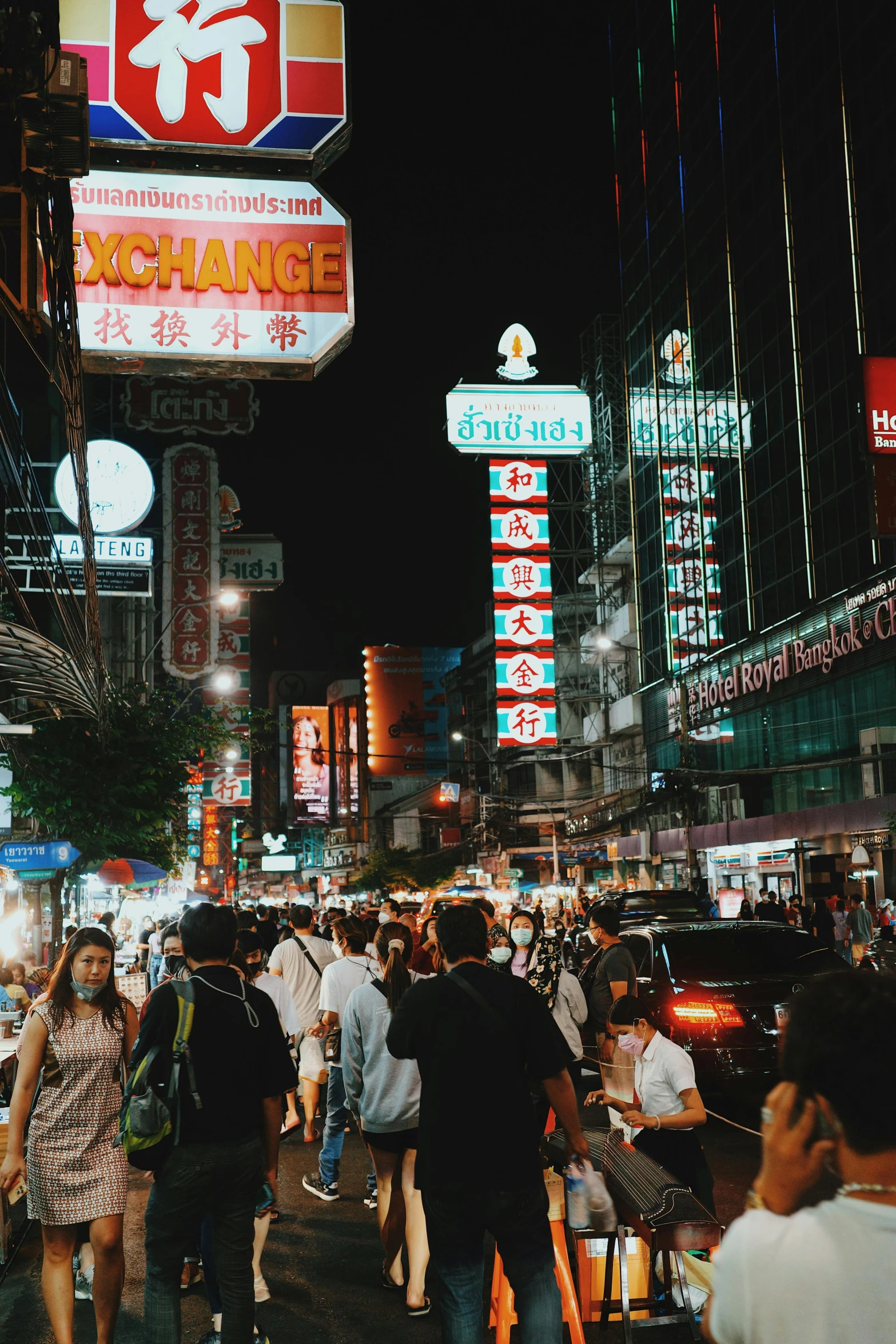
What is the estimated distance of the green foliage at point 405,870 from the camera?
2749 inches

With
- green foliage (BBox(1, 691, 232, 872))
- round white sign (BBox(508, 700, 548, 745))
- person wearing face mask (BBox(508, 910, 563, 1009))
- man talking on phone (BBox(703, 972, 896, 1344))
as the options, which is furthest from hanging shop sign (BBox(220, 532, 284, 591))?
man talking on phone (BBox(703, 972, 896, 1344))

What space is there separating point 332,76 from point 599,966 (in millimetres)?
7151

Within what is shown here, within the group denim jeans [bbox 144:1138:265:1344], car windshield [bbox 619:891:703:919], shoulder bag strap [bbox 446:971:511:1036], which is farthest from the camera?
car windshield [bbox 619:891:703:919]

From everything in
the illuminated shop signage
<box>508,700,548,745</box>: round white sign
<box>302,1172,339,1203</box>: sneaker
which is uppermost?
the illuminated shop signage

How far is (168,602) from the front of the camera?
27.9 metres

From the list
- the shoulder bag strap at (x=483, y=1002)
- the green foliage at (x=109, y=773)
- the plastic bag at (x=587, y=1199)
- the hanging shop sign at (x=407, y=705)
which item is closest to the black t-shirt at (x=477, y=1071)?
the shoulder bag strap at (x=483, y=1002)

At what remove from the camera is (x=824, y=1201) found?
6.62 ft

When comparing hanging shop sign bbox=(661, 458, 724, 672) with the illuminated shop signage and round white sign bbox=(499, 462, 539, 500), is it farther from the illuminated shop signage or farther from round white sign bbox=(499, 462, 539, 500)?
round white sign bbox=(499, 462, 539, 500)

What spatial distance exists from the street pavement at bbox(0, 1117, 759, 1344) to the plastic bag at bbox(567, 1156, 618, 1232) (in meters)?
0.68

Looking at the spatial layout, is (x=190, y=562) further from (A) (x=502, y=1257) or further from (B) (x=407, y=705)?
(B) (x=407, y=705)

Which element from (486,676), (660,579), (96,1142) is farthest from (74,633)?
(486,676)

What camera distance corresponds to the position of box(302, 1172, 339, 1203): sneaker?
29.2ft

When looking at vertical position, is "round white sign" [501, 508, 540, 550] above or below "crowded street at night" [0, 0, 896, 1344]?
above

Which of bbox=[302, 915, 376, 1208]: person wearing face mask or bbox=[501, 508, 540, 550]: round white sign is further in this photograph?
bbox=[501, 508, 540, 550]: round white sign
